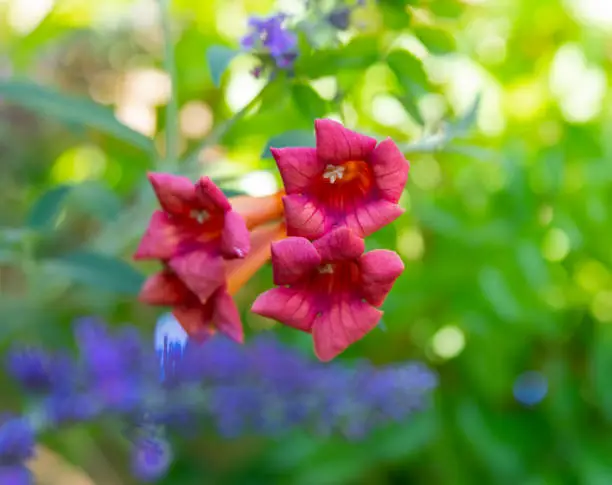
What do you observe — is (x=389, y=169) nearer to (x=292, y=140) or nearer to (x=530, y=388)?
(x=292, y=140)

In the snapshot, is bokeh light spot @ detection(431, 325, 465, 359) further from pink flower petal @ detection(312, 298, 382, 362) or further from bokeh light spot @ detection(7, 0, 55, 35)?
bokeh light spot @ detection(7, 0, 55, 35)

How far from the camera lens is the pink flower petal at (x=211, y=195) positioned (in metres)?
0.41

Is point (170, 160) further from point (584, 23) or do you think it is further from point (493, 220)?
A: point (584, 23)

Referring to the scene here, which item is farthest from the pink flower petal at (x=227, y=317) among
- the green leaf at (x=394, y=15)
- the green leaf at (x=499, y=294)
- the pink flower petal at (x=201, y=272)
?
the green leaf at (x=499, y=294)

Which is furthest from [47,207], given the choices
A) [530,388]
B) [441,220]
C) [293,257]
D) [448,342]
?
[530,388]

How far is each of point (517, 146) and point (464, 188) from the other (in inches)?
4.0

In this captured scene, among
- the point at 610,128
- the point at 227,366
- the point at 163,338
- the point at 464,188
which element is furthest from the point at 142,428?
the point at 610,128

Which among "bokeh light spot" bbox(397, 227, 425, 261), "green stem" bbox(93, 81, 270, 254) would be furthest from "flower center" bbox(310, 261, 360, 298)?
"bokeh light spot" bbox(397, 227, 425, 261)

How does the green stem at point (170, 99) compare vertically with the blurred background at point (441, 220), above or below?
above

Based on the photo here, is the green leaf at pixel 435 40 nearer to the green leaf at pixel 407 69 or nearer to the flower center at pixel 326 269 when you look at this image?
the green leaf at pixel 407 69

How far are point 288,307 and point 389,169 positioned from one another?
10cm

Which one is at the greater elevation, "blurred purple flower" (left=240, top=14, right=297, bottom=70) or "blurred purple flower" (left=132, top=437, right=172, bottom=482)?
"blurred purple flower" (left=240, top=14, right=297, bottom=70)

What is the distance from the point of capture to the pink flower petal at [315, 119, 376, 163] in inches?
15.8

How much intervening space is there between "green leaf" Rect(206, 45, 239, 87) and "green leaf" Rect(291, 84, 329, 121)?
0.16ft
